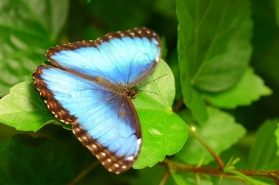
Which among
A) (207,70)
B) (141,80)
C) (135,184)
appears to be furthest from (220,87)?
(135,184)

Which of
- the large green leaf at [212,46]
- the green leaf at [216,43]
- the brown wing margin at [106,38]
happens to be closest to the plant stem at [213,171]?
the large green leaf at [212,46]

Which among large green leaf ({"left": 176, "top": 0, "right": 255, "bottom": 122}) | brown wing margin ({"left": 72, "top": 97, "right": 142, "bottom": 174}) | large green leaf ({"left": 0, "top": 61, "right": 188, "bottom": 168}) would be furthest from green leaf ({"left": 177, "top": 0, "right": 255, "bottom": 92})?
brown wing margin ({"left": 72, "top": 97, "right": 142, "bottom": 174})

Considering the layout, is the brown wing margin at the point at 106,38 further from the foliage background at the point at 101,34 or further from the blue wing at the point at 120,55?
the foliage background at the point at 101,34

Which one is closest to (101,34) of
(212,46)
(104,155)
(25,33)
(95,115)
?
(25,33)

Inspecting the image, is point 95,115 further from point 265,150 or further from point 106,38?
point 265,150

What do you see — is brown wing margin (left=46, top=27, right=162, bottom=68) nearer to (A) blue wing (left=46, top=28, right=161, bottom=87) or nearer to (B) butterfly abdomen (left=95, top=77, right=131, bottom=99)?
(A) blue wing (left=46, top=28, right=161, bottom=87)
